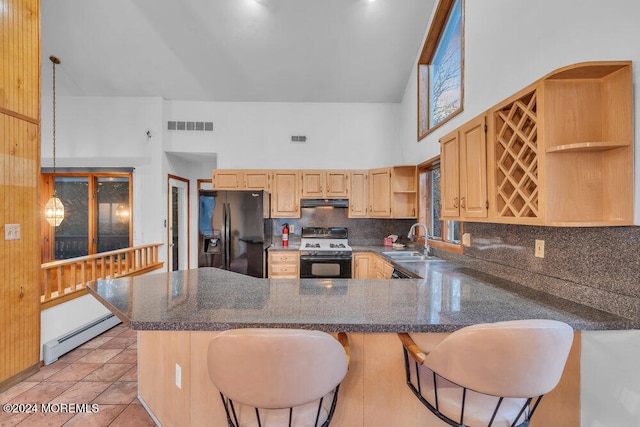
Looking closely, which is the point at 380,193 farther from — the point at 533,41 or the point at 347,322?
the point at 347,322

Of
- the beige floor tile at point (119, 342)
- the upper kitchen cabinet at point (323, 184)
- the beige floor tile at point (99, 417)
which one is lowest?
the beige floor tile at point (99, 417)

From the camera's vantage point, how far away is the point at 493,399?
107cm

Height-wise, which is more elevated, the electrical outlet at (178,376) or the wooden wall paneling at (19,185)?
the wooden wall paneling at (19,185)

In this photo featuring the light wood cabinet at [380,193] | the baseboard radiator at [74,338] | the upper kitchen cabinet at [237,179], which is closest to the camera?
the baseboard radiator at [74,338]

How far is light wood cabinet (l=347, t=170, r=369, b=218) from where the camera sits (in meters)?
4.23

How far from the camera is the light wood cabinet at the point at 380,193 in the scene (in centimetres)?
397

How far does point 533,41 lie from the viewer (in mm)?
1715

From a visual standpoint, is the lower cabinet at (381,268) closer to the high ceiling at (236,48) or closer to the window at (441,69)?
the window at (441,69)

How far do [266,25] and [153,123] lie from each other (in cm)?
238

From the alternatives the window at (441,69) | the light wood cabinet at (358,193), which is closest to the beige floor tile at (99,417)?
the light wood cabinet at (358,193)

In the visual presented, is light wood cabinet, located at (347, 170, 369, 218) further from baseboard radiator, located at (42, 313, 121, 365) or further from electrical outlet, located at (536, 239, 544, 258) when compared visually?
baseboard radiator, located at (42, 313, 121, 365)

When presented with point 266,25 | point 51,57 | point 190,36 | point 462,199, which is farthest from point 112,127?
point 462,199

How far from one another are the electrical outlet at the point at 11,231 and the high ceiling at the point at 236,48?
9.03 ft

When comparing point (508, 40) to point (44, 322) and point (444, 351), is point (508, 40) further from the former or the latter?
point (44, 322)
